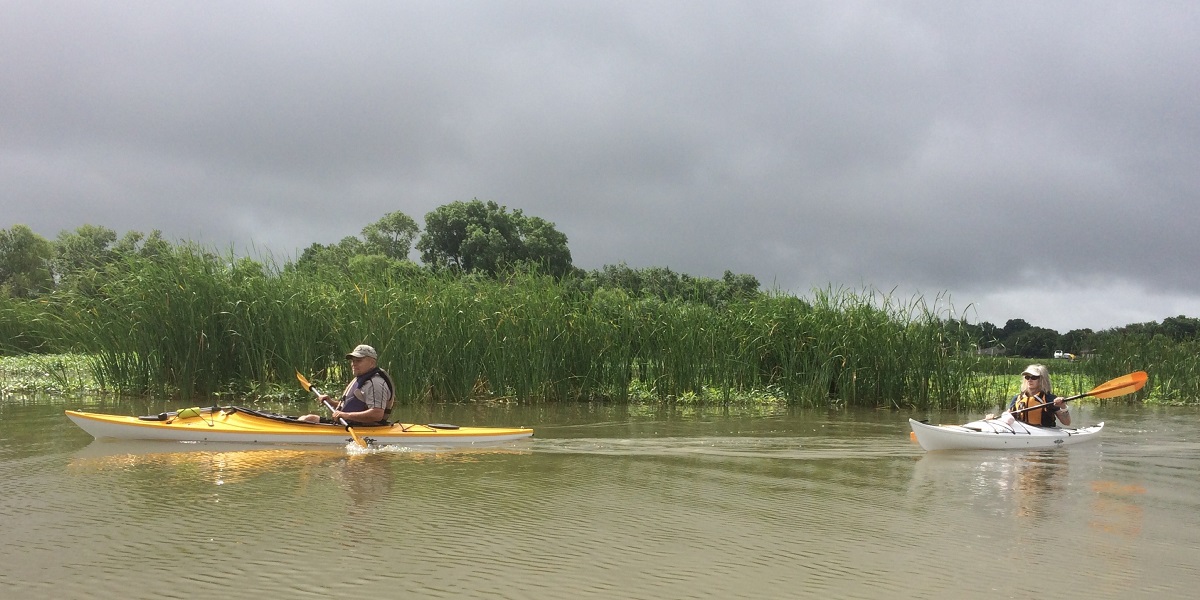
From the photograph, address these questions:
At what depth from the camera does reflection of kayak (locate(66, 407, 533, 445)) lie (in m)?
8.15

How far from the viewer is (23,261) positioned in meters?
44.6

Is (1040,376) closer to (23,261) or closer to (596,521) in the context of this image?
(596,521)

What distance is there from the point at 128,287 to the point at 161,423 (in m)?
4.74

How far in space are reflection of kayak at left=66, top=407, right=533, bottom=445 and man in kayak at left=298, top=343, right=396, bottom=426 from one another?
0.11 metres

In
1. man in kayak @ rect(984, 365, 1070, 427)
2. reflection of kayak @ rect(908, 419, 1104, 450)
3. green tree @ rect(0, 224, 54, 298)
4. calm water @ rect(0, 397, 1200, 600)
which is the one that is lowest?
calm water @ rect(0, 397, 1200, 600)

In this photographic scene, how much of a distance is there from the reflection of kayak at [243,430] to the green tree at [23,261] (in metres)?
41.4

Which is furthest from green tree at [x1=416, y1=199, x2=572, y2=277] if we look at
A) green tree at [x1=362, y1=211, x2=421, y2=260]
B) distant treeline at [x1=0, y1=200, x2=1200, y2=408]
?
distant treeline at [x1=0, y1=200, x2=1200, y2=408]

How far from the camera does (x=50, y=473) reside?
21.9 ft

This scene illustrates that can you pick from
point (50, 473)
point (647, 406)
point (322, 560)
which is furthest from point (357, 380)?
point (647, 406)

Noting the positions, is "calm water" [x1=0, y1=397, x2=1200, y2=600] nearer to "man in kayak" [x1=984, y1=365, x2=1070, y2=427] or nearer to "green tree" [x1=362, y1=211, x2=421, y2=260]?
"man in kayak" [x1=984, y1=365, x2=1070, y2=427]

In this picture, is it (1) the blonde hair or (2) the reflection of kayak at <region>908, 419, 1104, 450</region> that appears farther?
(1) the blonde hair

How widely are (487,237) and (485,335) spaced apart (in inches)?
1440

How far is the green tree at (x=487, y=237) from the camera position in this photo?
159 ft

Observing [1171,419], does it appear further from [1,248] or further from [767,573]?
[1,248]
